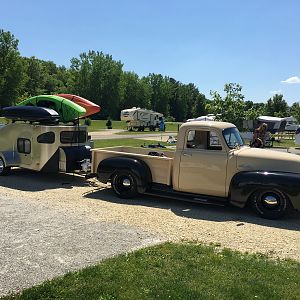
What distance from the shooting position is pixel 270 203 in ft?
26.3

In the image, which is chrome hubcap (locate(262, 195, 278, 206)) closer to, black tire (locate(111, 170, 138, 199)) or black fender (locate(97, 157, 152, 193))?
black fender (locate(97, 157, 152, 193))

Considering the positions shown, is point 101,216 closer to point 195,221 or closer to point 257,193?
point 195,221

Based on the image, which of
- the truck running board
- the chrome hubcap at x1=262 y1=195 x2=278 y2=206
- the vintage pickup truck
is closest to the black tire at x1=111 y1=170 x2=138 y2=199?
the vintage pickup truck

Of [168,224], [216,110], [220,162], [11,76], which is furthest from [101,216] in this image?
[11,76]

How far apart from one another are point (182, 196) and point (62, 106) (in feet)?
17.7

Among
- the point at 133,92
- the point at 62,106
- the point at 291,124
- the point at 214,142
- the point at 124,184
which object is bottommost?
the point at 124,184

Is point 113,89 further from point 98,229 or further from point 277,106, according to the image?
point 98,229

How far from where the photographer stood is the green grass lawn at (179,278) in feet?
14.3

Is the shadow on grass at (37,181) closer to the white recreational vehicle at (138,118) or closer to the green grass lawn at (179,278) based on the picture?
the green grass lawn at (179,278)

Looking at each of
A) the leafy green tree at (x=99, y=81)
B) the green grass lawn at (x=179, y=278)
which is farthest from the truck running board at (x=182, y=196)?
the leafy green tree at (x=99, y=81)

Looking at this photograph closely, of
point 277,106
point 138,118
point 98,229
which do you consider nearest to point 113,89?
point 277,106

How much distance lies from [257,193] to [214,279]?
11.7 feet

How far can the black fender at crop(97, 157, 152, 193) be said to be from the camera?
9.23 m

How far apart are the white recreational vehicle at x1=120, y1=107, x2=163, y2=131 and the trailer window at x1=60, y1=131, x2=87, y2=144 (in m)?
37.0
